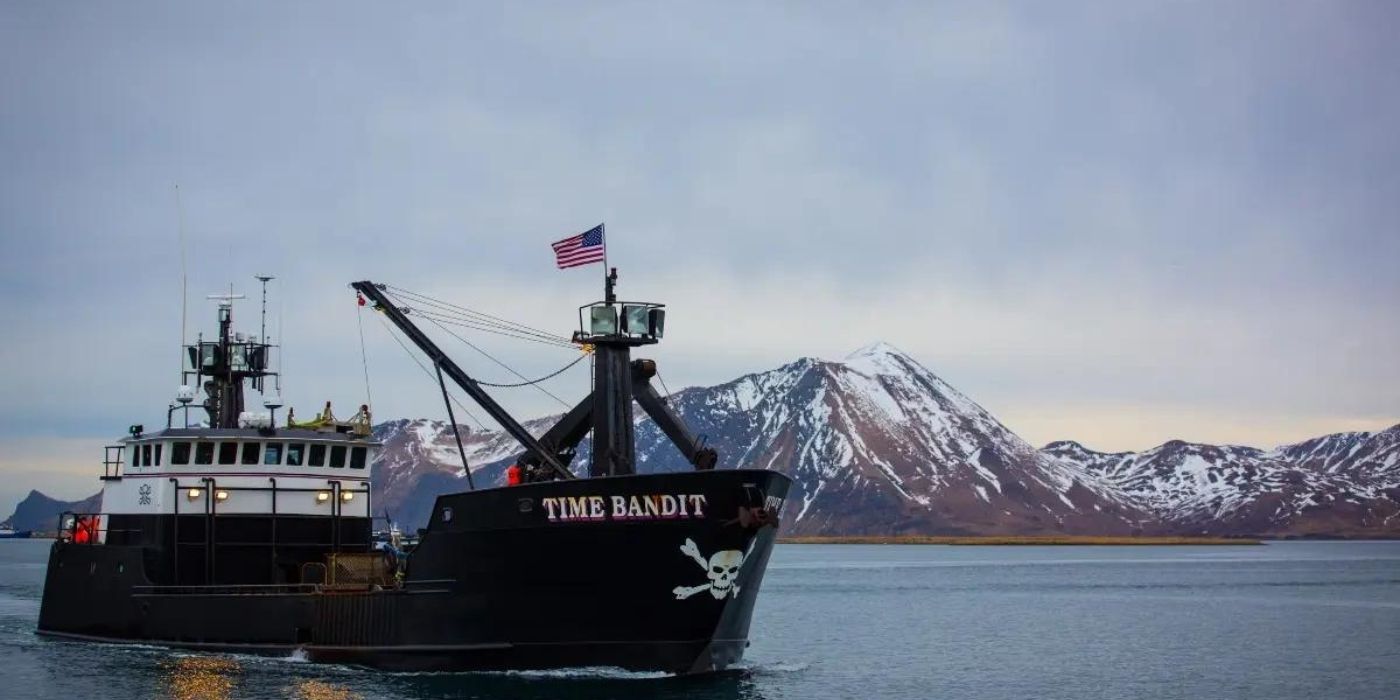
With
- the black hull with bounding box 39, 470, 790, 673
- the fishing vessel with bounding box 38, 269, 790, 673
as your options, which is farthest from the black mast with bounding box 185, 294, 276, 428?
the black hull with bounding box 39, 470, 790, 673

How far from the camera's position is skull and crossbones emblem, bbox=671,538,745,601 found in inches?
1348

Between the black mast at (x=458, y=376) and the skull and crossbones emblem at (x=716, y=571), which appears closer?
the skull and crossbones emblem at (x=716, y=571)

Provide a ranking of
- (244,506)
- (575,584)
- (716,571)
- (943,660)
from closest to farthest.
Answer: (716,571), (575,584), (244,506), (943,660)

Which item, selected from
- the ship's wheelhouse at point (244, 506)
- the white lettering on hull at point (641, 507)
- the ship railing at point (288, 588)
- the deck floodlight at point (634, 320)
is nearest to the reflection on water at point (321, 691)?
the ship railing at point (288, 588)

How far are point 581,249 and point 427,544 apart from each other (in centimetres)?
869

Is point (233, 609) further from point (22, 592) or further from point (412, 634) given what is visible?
point (22, 592)

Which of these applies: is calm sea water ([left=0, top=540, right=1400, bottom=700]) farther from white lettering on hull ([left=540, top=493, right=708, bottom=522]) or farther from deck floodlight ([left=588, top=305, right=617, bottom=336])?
deck floodlight ([left=588, top=305, right=617, bottom=336])

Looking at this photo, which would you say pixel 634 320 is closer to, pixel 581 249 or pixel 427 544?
pixel 581 249

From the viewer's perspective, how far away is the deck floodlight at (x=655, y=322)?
38.9m

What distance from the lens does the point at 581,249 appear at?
38.9m

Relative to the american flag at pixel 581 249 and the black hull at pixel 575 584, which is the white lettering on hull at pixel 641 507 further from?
the american flag at pixel 581 249

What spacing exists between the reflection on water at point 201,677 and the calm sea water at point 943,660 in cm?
7

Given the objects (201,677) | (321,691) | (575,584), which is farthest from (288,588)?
(575,584)

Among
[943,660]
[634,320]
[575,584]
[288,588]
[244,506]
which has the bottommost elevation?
[943,660]
